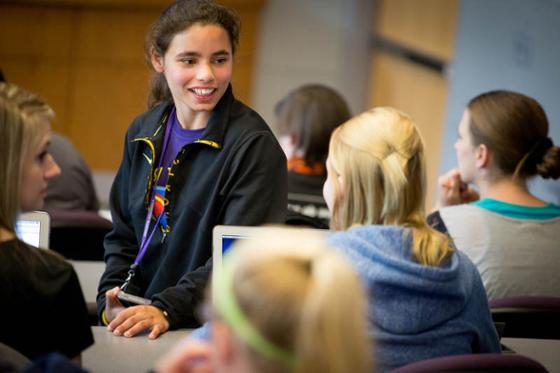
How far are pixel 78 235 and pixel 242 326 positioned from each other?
2.59 m

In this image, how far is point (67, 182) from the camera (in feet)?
13.7

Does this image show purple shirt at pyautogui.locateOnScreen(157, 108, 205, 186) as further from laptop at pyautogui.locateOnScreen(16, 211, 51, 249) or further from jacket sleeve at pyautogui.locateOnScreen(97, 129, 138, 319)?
laptop at pyautogui.locateOnScreen(16, 211, 51, 249)


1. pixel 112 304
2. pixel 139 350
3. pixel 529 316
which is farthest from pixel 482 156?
pixel 139 350

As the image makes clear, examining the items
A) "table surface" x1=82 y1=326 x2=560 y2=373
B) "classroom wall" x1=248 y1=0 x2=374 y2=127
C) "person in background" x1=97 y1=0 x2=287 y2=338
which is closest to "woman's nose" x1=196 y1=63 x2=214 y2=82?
"person in background" x1=97 y1=0 x2=287 y2=338

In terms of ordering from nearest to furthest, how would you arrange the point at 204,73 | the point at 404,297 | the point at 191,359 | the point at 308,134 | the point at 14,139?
the point at 191,359 < the point at 14,139 < the point at 404,297 < the point at 204,73 < the point at 308,134

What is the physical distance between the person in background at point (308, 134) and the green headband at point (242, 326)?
9.44 ft

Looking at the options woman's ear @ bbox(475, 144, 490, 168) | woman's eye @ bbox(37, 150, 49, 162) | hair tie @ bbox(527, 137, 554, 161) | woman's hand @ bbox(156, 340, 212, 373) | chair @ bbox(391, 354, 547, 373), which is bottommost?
chair @ bbox(391, 354, 547, 373)

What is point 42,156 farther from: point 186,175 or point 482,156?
point 482,156

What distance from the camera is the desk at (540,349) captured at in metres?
2.47

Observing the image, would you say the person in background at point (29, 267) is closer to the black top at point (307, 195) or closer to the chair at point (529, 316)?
the chair at point (529, 316)

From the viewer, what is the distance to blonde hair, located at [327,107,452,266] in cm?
220

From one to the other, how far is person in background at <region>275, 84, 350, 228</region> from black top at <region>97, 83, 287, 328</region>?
4.82 feet

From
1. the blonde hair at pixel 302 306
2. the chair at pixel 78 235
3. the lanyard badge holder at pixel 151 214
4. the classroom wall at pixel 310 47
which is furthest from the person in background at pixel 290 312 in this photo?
the classroom wall at pixel 310 47

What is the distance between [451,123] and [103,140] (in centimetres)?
287
